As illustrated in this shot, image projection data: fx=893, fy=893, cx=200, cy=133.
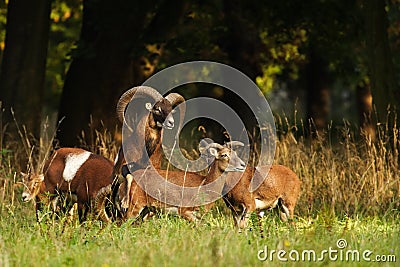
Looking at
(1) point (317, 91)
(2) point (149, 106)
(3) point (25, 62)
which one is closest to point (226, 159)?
(2) point (149, 106)

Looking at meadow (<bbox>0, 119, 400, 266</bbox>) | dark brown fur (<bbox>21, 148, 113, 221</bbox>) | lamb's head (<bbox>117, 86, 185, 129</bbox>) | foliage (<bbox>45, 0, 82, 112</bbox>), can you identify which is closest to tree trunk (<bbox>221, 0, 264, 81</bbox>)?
foliage (<bbox>45, 0, 82, 112</bbox>)

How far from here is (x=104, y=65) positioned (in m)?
17.1

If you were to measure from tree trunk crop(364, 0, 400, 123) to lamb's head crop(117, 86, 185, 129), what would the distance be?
4.12 m

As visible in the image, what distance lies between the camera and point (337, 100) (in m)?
56.9

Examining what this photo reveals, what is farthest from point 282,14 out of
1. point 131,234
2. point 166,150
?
point 131,234

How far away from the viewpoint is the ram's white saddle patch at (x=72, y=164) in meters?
11.2

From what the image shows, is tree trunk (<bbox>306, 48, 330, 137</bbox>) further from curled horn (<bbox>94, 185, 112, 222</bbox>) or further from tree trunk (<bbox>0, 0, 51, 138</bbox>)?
curled horn (<bbox>94, 185, 112, 222</bbox>)

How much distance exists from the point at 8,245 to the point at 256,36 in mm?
11544

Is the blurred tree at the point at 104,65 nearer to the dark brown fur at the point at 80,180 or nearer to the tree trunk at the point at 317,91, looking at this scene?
the dark brown fur at the point at 80,180

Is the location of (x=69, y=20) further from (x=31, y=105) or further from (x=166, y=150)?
(x=166, y=150)

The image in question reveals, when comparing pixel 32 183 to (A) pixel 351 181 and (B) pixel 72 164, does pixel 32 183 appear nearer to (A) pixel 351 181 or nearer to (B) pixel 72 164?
(B) pixel 72 164


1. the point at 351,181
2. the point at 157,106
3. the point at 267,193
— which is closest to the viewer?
the point at 157,106

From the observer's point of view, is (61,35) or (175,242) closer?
(175,242)

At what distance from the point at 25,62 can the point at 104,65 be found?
188 centimetres
